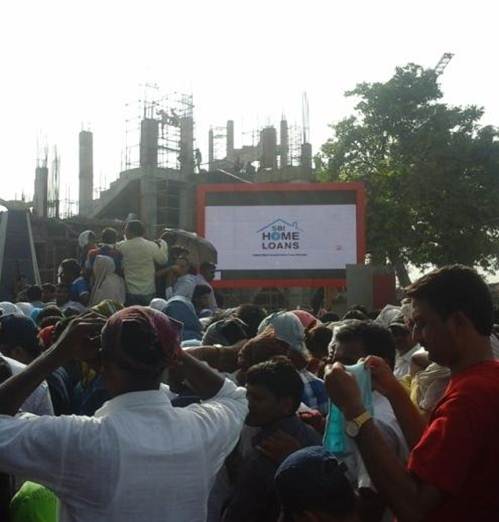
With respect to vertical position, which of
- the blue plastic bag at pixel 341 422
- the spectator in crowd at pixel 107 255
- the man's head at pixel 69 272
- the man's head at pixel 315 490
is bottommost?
the man's head at pixel 315 490

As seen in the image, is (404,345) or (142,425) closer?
(142,425)

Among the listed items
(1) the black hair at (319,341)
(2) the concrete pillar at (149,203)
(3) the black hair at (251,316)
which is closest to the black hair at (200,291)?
(3) the black hair at (251,316)

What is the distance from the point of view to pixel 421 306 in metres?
2.30

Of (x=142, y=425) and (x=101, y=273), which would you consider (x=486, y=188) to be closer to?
(x=101, y=273)

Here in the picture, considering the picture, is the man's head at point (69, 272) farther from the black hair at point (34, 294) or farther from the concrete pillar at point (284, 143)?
the concrete pillar at point (284, 143)

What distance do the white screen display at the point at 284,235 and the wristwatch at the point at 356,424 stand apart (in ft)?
45.8

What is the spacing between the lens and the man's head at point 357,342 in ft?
10.4

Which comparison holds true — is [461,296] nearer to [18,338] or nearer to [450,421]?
[450,421]

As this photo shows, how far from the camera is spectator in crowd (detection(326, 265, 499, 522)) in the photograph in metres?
2.01

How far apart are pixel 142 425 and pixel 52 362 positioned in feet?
0.99

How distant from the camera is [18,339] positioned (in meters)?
3.67

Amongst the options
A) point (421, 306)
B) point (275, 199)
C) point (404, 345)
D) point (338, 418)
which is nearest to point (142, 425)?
point (338, 418)

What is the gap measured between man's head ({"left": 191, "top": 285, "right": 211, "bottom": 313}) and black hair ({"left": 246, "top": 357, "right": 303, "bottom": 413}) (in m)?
4.90

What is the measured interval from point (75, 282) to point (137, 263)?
614 millimetres
